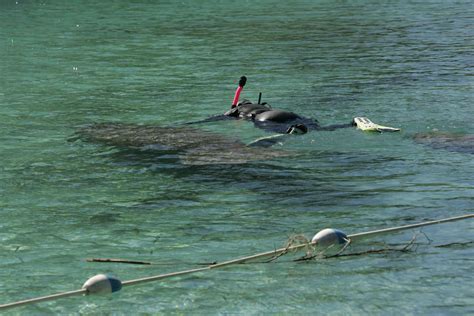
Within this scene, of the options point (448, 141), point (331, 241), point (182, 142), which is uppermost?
point (331, 241)

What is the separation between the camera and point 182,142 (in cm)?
1378

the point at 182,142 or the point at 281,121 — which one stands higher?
the point at 281,121

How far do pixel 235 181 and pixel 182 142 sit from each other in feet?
8.03

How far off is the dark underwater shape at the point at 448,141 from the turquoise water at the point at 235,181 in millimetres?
158

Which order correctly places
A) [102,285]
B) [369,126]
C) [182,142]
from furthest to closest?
[369,126] < [182,142] < [102,285]

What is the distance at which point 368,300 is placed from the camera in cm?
752

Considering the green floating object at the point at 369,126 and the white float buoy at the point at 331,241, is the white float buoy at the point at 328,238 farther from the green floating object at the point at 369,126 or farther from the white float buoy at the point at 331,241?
the green floating object at the point at 369,126

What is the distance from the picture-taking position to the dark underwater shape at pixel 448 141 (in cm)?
1316

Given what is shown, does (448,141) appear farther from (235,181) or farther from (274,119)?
(235,181)

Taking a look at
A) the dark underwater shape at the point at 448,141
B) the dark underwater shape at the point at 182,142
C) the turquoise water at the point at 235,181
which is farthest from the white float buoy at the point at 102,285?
the dark underwater shape at the point at 448,141

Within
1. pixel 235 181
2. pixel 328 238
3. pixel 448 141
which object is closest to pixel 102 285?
pixel 328 238

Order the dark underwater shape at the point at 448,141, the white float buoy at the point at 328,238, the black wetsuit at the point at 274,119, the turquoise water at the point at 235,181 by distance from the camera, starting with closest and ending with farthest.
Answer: the turquoise water at the point at 235,181 → the white float buoy at the point at 328,238 → the dark underwater shape at the point at 448,141 → the black wetsuit at the point at 274,119

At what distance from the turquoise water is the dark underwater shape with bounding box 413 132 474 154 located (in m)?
0.16

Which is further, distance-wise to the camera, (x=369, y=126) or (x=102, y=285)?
(x=369, y=126)
